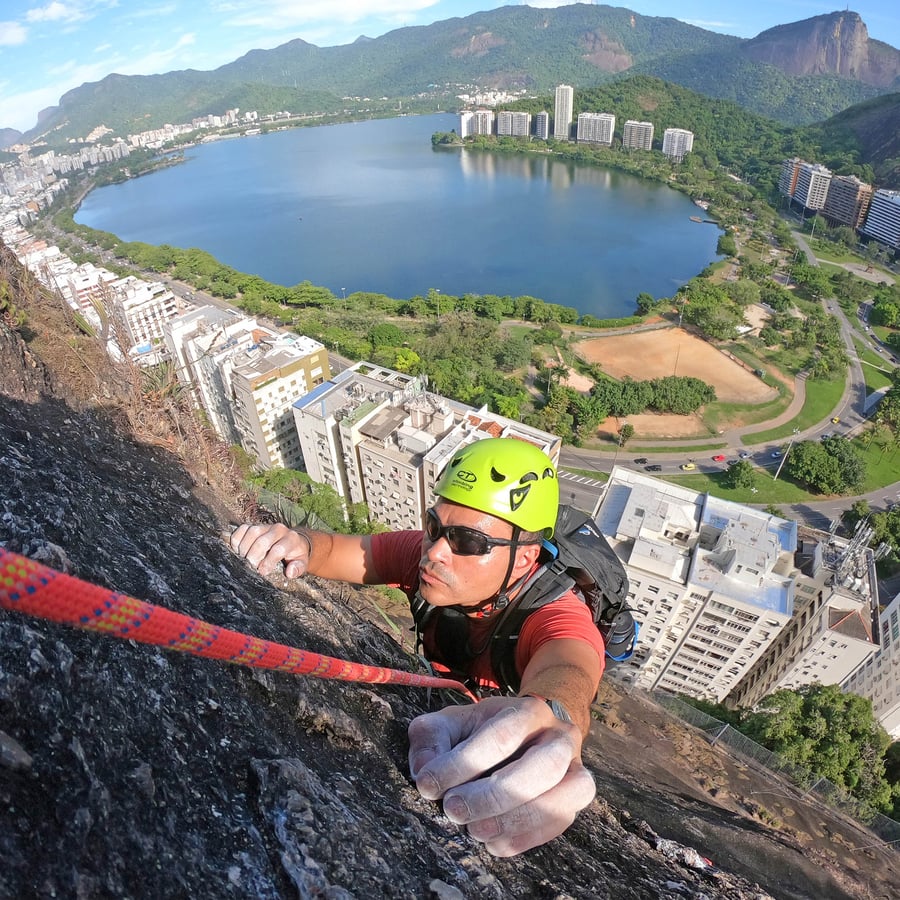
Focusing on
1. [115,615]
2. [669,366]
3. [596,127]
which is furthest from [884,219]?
[115,615]

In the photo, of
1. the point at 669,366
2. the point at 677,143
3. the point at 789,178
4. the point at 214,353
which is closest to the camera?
the point at 214,353

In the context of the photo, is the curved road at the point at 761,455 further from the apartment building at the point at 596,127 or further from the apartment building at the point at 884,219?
the apartment building at the point at 596,127

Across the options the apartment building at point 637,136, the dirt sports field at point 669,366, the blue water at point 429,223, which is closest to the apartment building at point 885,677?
the dirt sports field at point 669,366

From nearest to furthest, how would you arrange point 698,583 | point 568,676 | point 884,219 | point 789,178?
1. point 568,676
2. point 698,583
3. point 884,219
4. point 789,178

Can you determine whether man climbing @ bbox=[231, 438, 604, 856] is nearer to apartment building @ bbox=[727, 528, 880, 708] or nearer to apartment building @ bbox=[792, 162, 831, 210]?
apartment building @ bbox=[727, 528, 880, 708]

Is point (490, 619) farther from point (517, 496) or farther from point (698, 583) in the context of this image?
point (698, 583)

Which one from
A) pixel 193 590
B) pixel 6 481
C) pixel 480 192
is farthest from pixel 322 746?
pixel 480 192

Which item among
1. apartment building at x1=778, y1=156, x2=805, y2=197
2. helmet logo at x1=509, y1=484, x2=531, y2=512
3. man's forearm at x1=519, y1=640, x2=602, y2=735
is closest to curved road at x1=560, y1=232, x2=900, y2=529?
helmet logo at x1=509, y1=484, x2=531, y2=512
